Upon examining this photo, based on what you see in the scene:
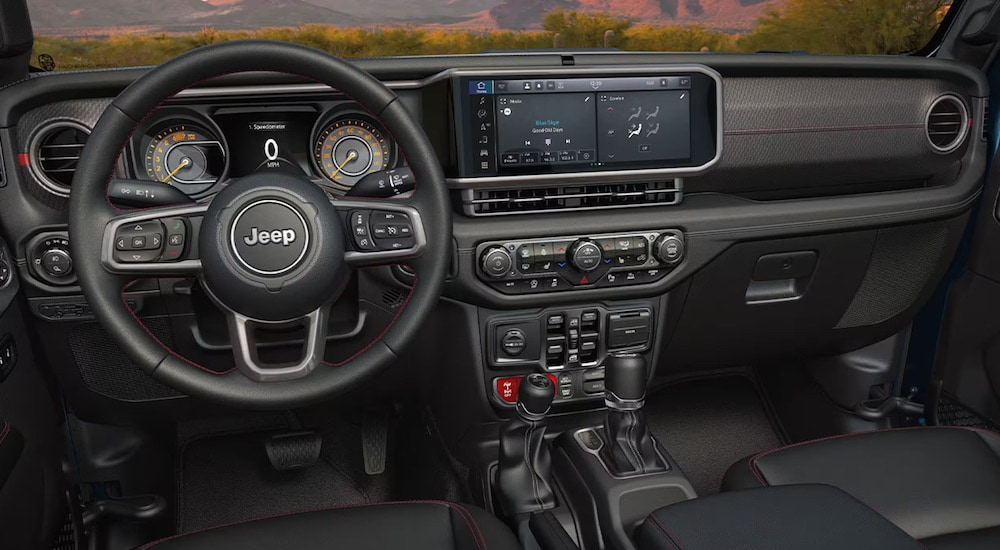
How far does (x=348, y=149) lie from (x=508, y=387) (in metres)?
0.69

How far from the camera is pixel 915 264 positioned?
2.07 metres

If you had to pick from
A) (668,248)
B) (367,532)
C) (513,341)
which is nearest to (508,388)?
(513,341)

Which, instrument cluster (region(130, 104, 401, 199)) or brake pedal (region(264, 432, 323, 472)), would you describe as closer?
instrument cluster (region(130, 104, 401, 199))

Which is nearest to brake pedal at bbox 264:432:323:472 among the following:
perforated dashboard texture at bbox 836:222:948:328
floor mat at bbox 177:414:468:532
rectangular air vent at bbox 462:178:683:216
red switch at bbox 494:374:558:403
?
floor mat at bbox 177:414:468:532

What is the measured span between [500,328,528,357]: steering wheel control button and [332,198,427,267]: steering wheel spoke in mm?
551

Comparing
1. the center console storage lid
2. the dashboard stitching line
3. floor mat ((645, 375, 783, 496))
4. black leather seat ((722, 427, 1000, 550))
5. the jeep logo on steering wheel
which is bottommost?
floor mat ((645, 375, 783, 496))

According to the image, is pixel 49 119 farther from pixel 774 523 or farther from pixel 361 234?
pixel 774 523

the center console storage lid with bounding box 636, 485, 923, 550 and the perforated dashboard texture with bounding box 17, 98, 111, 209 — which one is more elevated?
the perforated dashboard texture with bounding box 17, 98, 111, 209

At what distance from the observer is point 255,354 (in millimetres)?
1212

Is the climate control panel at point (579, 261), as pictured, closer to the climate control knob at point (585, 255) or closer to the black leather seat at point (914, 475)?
the climate control knob at point (585, 255)

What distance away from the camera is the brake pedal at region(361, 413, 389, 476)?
229 centimetres

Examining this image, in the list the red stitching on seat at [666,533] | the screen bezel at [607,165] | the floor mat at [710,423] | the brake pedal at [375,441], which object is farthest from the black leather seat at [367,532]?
the floor mat at [710,423]

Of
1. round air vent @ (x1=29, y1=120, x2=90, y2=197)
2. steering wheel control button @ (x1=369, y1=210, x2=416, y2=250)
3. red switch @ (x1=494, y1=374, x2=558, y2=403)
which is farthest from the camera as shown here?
red switch @ (x1=494, y1=374, x2=558, y2=403)

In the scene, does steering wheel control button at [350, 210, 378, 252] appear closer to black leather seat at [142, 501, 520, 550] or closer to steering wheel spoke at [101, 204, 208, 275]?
steering wheel spoke at [101, 204, 208, 275]
